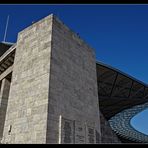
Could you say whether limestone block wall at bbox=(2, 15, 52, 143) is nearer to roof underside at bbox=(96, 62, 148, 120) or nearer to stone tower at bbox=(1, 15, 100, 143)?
stone tower at bbox=(1, 15, 100, 143)

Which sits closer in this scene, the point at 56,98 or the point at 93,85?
the point at 56,98

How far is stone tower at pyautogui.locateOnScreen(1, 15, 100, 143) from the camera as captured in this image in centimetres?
889

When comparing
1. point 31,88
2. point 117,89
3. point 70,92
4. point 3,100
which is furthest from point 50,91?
point 117,89

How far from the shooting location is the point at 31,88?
994cm

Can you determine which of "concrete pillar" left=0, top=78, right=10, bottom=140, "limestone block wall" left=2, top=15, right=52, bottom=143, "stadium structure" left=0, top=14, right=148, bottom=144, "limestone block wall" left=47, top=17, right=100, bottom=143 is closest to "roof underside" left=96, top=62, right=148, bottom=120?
"limestone block wall" left=47, top=17, right=100, bottom=143

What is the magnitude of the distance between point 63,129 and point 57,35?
5.05 meters

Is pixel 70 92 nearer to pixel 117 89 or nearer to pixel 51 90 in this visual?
pixel 51 90

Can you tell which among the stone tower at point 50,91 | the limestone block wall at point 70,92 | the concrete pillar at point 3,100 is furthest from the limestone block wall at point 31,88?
the concrete pillar at point 3,100

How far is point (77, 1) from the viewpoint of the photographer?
1984mm

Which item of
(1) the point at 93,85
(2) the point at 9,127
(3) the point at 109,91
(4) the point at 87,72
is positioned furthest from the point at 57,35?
(3) the point at 109,91

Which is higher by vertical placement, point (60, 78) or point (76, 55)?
point (76, 55)

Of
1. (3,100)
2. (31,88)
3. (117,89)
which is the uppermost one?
(117,89)

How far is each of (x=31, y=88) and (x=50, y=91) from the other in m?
1.28

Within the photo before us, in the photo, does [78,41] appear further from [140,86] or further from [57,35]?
[140,86]
